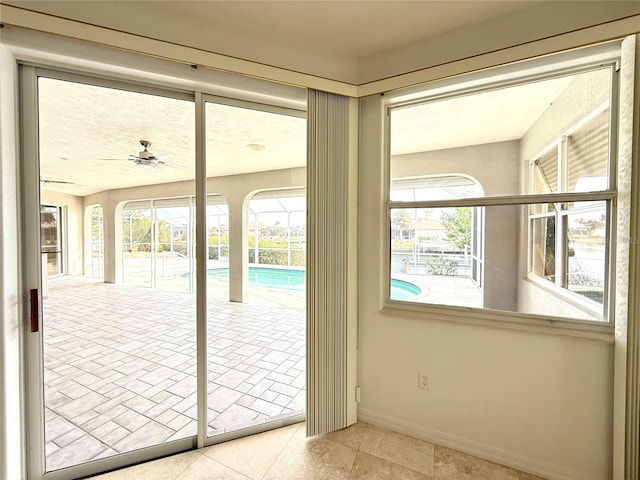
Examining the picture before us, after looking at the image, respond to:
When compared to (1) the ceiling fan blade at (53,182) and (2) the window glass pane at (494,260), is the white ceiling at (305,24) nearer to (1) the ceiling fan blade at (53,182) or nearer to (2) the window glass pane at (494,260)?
(1) the ceiling fan blade at (53,182)

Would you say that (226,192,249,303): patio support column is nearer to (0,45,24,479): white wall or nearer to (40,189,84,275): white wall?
(40,189,84,275): white wall

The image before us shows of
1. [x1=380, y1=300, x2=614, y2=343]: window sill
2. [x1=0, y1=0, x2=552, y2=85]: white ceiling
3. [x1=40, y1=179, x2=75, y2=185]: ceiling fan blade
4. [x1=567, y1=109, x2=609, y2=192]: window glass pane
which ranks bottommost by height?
[x1=380, y1=300, x2=614, y2=343]: window sill

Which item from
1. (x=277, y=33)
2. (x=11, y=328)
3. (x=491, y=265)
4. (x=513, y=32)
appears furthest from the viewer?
(x=491, y=265)

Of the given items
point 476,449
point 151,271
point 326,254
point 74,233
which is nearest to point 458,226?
point 326,254

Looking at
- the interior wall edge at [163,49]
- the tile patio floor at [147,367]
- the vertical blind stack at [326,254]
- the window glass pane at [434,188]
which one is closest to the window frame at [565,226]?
the window glass pane at [434,188]

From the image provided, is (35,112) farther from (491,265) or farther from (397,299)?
(491,265)

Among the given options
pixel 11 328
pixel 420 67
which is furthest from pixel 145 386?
pixel 420 67

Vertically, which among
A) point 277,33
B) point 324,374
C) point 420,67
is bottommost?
point 324,374

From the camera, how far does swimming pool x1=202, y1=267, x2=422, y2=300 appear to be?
2.01 m

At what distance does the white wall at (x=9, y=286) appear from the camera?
4.34ft

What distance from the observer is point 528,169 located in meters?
1.72

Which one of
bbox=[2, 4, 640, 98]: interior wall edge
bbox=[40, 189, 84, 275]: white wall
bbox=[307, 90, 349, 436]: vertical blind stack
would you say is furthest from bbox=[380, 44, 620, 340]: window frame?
bbox=[40, 189, 84, 275]: white wall

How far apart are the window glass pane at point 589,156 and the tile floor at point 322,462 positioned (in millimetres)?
1767

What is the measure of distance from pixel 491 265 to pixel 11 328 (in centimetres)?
286
